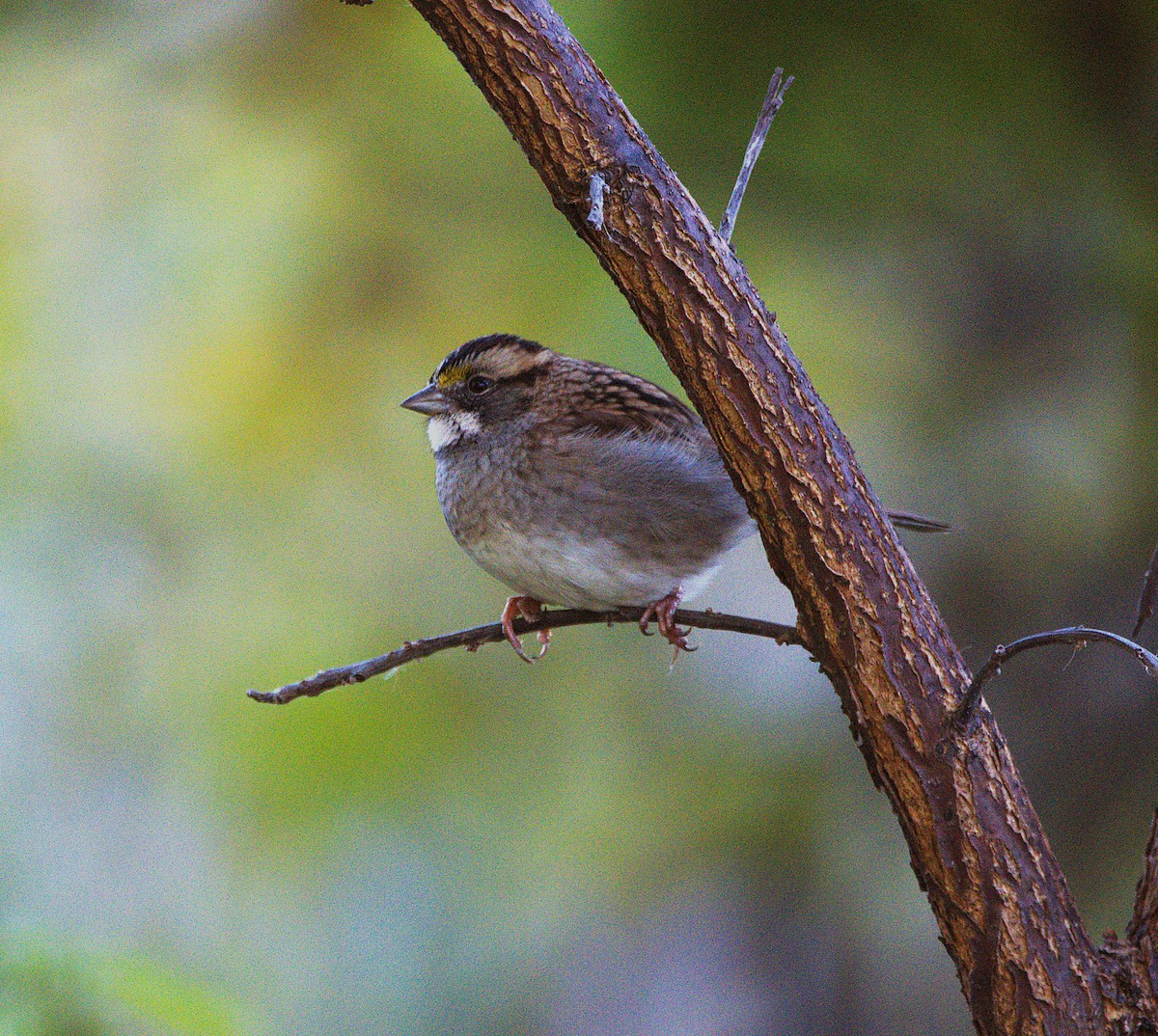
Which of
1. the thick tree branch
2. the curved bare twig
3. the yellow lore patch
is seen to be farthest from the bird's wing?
the curved bare twig

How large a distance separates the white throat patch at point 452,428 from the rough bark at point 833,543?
1307 millimetres

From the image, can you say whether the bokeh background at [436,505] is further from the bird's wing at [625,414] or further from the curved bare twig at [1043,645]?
the curved bare twig at [1043,645]

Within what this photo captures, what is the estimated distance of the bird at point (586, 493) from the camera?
2.77m

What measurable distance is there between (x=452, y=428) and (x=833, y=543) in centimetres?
151

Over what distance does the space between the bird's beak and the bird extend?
8 cm

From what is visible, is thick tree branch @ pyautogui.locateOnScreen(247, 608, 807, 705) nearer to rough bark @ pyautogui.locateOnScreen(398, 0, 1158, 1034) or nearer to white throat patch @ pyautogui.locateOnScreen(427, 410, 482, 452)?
rough bark @ pyautogui.locateOnScreen(398, 0, 1158, 1034)

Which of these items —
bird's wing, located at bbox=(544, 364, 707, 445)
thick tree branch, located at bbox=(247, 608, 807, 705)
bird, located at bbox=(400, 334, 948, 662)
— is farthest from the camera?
bird's wing, located at bbox=(544, 364, 707, 445)

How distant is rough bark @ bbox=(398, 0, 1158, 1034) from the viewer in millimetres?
1779

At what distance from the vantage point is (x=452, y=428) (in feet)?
10.3

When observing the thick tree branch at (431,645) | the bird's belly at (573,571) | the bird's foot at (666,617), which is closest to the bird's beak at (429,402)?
the bird's belly at (573,571)

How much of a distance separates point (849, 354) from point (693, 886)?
1624 millimetres

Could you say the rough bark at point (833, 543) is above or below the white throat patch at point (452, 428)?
below

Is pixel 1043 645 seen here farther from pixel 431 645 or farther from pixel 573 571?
pixel 573 571

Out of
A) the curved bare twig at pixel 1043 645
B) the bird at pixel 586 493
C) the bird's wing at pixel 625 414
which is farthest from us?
the bird's wing at pixel 625 414
